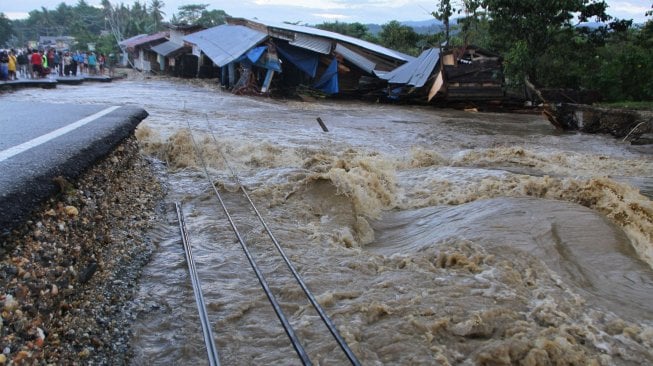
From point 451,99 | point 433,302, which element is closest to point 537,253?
point 433,302

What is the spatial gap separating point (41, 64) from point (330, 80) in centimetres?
1368

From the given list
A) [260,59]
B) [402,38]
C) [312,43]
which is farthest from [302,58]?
[402,38]

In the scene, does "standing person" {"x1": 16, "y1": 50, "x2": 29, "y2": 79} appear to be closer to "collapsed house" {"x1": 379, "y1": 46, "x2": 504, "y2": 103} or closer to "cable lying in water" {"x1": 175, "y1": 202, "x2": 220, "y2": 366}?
"collapsed house" {"x1": 379, "y1": 46, "x2": 504, "y2": 103}

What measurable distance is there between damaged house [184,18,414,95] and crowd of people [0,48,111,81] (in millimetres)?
8159

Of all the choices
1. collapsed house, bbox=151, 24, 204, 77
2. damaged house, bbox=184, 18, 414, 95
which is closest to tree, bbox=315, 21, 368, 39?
collapsed house, bbox=151, 24, 204, 77

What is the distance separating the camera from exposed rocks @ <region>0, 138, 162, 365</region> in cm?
347

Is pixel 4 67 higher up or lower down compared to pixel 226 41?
lower down

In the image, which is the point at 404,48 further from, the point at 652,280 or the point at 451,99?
the point at 652,280

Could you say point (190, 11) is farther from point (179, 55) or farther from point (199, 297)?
point (199, 297)

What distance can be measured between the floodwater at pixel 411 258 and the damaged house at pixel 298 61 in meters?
14.1

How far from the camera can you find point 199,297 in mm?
4727

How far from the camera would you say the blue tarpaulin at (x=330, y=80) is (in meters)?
25.7

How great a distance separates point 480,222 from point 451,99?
17219 mm

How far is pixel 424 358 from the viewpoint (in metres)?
3.87
